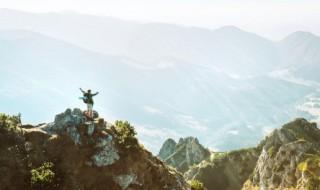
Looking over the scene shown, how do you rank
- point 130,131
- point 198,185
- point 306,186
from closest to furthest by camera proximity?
point 130,131 → point 198,185 → point 306,186

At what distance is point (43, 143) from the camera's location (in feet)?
285

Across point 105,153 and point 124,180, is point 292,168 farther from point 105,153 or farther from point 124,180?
point 105,153

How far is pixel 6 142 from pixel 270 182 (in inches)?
4654

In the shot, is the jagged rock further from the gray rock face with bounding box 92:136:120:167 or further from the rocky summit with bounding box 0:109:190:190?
the gray rock face with bounding box 92:136:120:167

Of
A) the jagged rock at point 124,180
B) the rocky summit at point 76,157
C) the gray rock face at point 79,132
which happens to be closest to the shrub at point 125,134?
the rocky summit at point 76,157

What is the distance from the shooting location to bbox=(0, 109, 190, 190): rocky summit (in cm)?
8056

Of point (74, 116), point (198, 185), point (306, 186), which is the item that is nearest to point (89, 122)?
point (74, 116)

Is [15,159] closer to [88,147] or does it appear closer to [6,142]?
[6,142]

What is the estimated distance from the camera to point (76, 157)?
8631 centimetres

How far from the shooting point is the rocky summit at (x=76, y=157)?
80.6 metres

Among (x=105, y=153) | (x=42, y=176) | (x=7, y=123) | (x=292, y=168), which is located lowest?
(x=292, y=168)

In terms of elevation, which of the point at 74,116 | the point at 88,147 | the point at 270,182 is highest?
the point at 74,116

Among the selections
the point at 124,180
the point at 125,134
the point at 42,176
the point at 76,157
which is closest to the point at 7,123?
the point at 42,176

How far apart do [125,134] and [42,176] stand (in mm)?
20338
